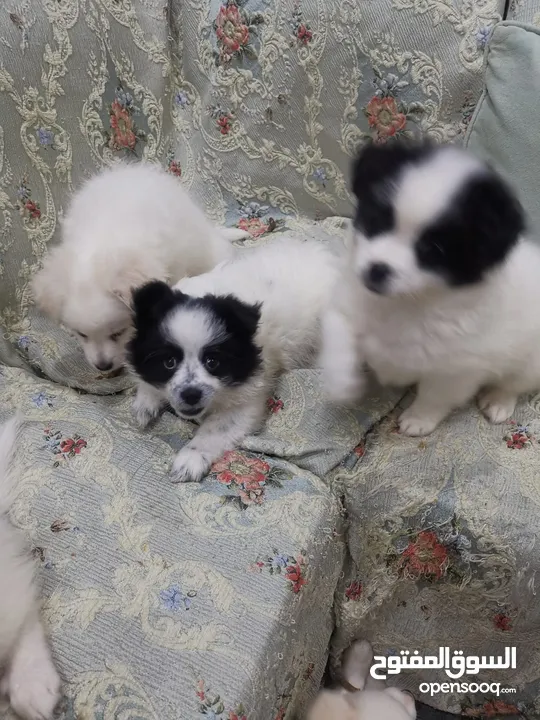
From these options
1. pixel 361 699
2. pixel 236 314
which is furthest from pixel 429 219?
pixel 361 699

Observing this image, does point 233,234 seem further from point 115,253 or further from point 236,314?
point 236,314

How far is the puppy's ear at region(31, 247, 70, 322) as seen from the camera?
146cm

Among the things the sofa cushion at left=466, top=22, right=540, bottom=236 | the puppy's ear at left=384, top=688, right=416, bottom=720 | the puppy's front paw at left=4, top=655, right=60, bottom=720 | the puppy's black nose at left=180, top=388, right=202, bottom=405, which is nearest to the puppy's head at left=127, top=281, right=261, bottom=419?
the puppy's black nose at left=180, top=388, right=202, bottom=405

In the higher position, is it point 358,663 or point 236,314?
point 236,314

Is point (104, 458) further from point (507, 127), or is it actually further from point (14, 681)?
point (507, 127)

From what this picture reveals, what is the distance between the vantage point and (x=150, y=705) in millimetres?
921

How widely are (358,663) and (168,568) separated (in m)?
0.69

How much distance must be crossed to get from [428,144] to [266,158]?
0.87m

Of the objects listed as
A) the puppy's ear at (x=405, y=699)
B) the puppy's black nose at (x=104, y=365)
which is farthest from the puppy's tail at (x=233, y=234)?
the puppy's ear at (x=405, y=699)

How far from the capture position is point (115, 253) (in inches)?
55.4

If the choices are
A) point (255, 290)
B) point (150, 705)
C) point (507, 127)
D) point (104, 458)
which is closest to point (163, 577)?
point (150, 705)

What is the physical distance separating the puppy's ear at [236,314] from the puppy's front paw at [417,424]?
16.1 inches

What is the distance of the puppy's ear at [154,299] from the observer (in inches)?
47.7

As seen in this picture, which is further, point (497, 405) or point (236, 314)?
point (497, 405)
